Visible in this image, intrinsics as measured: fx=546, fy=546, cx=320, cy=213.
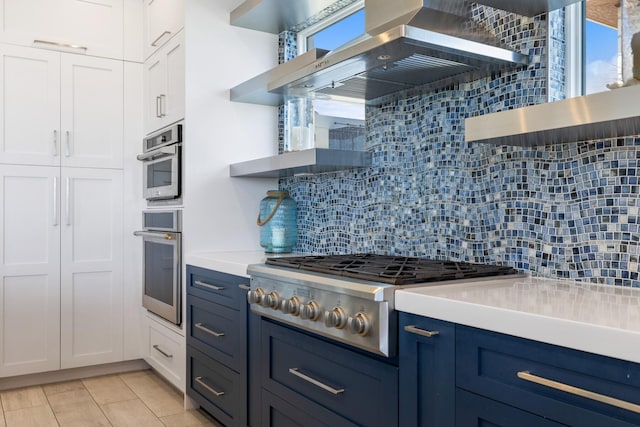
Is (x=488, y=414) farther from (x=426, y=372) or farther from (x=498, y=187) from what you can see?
(x=498, y=187)

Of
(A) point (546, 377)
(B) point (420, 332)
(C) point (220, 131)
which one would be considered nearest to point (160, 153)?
(C) point (220, 131)

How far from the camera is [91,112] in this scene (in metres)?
3.43

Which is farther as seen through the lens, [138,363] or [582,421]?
[138,363]

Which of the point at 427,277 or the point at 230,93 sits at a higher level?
the point at 230,93

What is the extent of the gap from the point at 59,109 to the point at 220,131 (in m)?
1.11

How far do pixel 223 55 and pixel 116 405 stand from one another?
201 cm

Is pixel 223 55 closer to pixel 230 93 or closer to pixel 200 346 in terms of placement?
pixel 230 93

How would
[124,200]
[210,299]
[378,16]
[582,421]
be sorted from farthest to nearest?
1. [124,200]
2. [210,299]
3. [378,16]
4. [582,421]

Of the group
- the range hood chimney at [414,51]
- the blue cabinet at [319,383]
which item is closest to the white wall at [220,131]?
the range hood chimney at [414,51]

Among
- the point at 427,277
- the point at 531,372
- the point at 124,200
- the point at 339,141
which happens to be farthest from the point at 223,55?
the point at 531,372

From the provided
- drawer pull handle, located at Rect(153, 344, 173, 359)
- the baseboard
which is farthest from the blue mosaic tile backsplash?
the baseboard

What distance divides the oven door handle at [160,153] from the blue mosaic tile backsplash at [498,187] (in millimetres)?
959

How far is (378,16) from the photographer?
76.8 inches

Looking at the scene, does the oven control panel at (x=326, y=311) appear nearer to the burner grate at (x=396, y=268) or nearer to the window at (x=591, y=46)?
the burner grate at (x=396, y=268)
